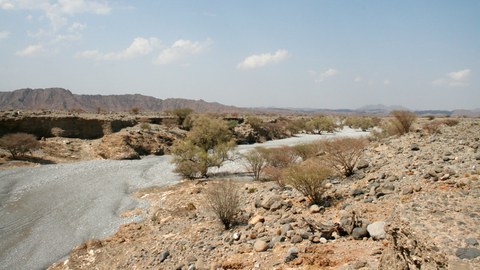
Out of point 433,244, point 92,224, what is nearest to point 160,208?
point 92,224

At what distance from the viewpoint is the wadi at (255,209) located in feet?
19.9

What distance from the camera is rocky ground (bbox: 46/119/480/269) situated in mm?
4953

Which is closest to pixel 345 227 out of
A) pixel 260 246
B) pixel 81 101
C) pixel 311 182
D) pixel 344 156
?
pixel 260 246

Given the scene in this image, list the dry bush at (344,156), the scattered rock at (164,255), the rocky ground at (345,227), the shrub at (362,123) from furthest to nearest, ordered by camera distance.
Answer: the shrub at (362,123)
the dry bush at (344,156)
the scattered rock at (164,255)
the rocky ground at (345,227)

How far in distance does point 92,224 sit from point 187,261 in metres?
7.87

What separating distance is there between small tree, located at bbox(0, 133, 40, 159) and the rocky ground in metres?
17.4

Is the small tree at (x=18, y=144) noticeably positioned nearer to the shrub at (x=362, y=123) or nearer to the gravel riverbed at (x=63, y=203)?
the gravel riverbed at (x=63, y=203)

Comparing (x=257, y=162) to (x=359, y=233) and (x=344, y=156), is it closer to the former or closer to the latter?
(x=344, y=156)

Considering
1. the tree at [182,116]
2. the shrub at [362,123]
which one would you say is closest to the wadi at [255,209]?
the tree at [182,116]

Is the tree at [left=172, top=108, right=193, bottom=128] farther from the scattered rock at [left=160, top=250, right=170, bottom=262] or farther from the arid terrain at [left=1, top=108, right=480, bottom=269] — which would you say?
the scattered rock at [left=160, top=250, right=170, bottom=262]

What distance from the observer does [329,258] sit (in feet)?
22.7

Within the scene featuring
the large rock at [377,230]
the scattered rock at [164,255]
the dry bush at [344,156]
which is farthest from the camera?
the dry bush at [344,156]

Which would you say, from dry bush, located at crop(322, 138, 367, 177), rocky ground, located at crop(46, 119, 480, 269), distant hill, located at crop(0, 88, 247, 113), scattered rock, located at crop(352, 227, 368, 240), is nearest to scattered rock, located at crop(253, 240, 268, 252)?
rocky ground, located at crop(46, 119, 480, 269)

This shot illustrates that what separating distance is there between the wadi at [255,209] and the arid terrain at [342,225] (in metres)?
0.04
